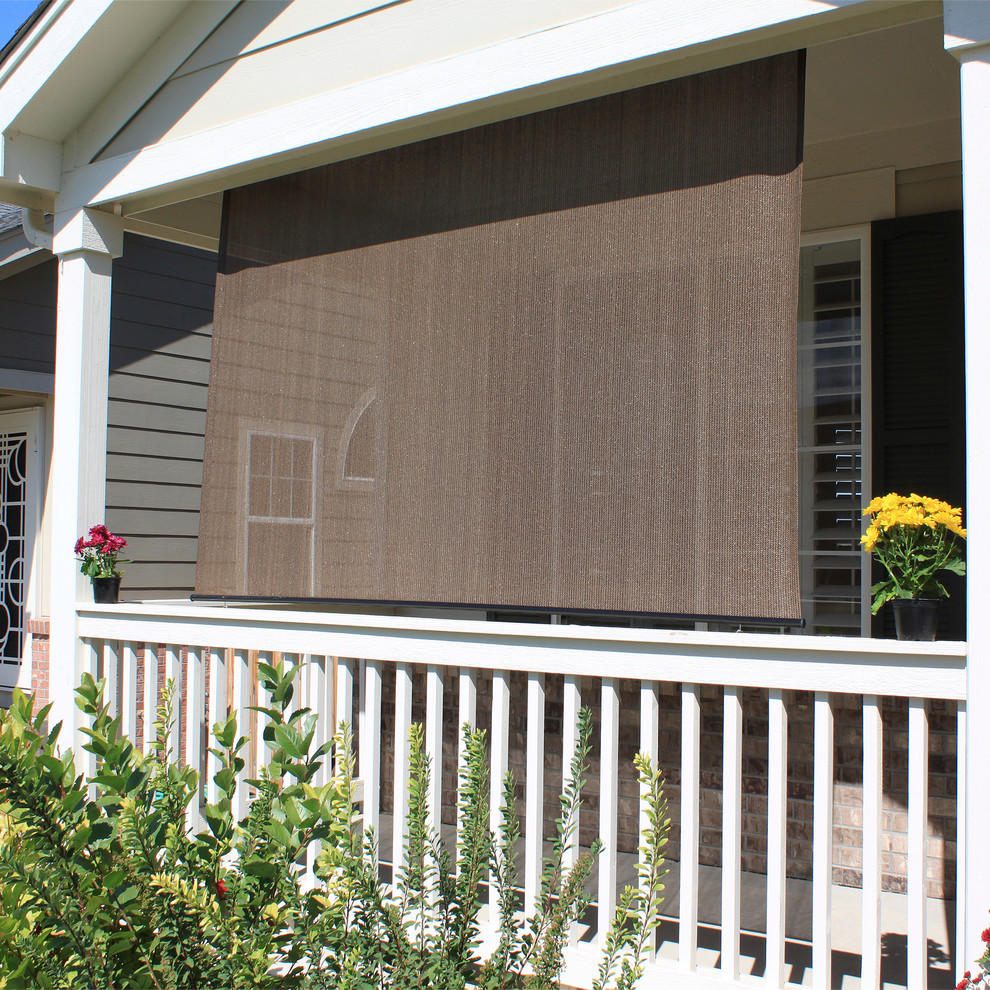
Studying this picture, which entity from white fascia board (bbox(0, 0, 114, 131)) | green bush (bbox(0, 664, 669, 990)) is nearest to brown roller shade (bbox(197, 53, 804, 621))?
white fascia board (bbox(0, 0, 114, 131))

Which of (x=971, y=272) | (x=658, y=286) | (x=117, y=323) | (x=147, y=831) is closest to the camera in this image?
(x=147, y=831)

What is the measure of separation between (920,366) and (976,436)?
64.7 inches

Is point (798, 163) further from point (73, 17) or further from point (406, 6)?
point (73, 17)

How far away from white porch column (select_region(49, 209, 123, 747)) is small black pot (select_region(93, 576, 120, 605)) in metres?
0.10

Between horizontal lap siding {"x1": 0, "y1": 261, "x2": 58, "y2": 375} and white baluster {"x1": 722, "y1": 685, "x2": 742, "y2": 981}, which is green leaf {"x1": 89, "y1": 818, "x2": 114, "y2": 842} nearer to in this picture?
white baluster {"x1": 722, "y1": 685, "x2": 742, "y2": 981}

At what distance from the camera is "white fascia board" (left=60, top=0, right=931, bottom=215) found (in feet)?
8.25

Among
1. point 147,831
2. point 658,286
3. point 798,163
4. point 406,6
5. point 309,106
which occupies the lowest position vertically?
point 147,831

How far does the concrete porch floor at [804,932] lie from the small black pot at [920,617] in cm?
94

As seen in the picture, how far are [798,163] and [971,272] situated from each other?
620 millimetres

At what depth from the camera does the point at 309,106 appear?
3.33m

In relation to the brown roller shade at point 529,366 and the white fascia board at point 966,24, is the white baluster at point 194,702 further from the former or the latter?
the white fascia board at point 966,24

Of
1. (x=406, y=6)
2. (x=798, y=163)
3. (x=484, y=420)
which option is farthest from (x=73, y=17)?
(x=798, y=163)

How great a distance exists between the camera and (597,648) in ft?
8.78

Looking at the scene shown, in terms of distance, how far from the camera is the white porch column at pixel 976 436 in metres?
2.11
